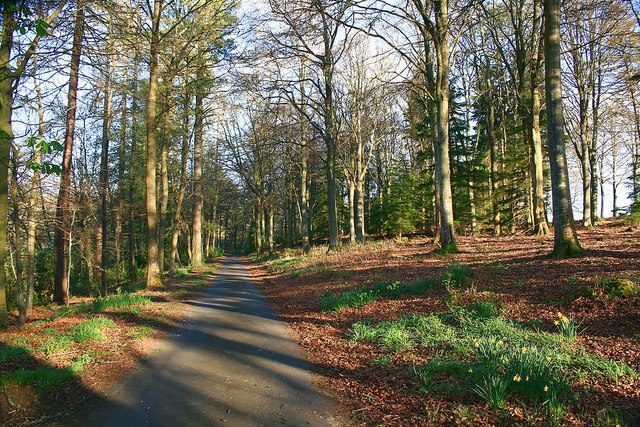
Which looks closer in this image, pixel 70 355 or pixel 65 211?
pixel 70 355

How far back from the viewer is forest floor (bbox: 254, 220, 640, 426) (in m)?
3.79

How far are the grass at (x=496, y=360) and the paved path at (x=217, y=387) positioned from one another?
1368 millimetres

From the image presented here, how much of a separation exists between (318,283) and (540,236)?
9714 millimetres

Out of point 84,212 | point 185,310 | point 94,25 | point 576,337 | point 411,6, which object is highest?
point 411,6

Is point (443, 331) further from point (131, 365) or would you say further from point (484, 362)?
point (131, 365)

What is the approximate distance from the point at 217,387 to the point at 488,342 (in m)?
3.47

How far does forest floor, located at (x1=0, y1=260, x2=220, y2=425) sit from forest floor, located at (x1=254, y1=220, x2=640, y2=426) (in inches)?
113

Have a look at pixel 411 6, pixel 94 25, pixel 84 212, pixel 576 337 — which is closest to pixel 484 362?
pixel 576 337

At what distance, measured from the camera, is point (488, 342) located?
505cm

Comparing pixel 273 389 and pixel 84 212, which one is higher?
pixel 84 212

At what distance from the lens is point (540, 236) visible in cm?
1645

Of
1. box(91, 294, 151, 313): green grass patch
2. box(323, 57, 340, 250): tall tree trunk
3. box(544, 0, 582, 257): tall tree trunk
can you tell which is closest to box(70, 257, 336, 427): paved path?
box(91, 294, 151, 313): green grass patch

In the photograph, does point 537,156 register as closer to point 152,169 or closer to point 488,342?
point 488,342

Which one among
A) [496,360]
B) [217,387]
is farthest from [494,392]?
[217,387]
